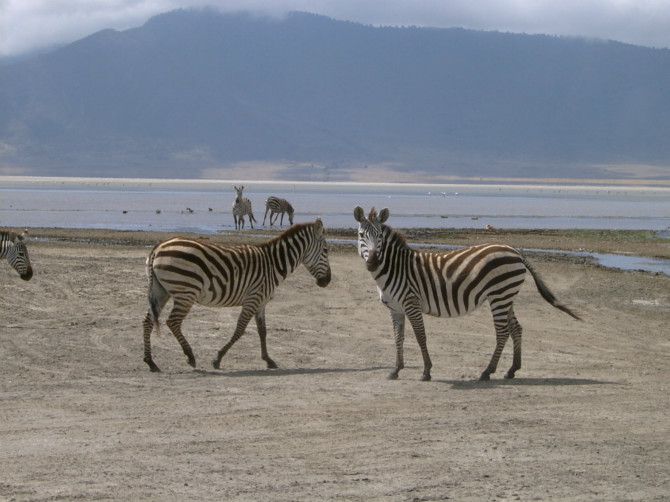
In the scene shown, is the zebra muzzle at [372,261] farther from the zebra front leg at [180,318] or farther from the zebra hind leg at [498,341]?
the zebra front leg at [180,318]

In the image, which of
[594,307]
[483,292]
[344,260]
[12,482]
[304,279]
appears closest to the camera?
[12,482]

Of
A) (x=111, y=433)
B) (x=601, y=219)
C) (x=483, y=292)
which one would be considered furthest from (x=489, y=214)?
(x=111, y=433)

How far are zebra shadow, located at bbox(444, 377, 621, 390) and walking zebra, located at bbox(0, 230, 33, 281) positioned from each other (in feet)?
27.2

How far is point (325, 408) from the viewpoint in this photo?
357 inches

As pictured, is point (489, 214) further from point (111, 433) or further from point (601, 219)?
point (111, 433)

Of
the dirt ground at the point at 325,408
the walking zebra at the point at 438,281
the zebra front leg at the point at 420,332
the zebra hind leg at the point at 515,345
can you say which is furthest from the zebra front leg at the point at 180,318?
the zebra hind leg at the point at 515,345

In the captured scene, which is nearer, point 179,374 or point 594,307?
point 179,374

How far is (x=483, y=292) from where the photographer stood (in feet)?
35.4

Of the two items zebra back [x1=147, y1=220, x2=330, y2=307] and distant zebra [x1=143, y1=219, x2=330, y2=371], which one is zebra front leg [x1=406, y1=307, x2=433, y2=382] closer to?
distant zebra [x1=143, y1=219, x2=330, y2=371]

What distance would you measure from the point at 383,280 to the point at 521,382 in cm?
185

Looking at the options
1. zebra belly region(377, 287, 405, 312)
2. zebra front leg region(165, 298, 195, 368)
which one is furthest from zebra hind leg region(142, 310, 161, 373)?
zebra belly region(377, 287, 405, 312)

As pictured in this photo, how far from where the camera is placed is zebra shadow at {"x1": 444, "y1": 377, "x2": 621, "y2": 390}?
1030cm

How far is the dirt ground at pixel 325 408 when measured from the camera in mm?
6863

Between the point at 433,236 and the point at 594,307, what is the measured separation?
49.9ft
